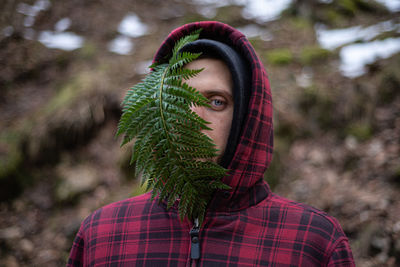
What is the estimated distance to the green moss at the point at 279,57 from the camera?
6.01m

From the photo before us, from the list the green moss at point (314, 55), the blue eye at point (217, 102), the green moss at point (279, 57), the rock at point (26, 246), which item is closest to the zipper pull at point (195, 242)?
the blue eye at point (217, 102)

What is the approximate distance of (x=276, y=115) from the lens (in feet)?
15.1

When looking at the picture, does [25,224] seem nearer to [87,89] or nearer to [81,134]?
[81,134]

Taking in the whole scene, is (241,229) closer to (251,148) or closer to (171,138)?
(251,148)

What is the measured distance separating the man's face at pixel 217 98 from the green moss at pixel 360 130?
373 cm

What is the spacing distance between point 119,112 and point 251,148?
162 inches

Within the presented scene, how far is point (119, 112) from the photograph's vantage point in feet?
16.9

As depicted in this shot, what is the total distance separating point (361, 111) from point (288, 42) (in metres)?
2.98

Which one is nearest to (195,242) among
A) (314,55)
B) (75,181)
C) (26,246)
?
(26,246)

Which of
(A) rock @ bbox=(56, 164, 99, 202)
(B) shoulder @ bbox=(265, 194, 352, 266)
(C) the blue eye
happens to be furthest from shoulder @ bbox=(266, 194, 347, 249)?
(A) rock @ bbox=(56, 164, 99, 202)

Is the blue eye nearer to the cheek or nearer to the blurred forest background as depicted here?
the cheek

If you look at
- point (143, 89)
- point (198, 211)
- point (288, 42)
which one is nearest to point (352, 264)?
point (198, 211)

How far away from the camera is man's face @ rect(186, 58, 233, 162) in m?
1.46

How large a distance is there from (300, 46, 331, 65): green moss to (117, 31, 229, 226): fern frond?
5.33 metres
